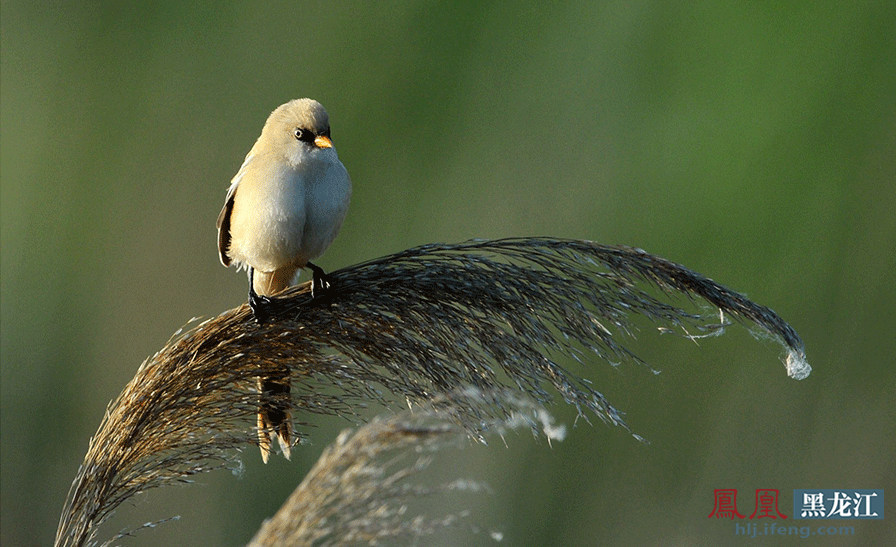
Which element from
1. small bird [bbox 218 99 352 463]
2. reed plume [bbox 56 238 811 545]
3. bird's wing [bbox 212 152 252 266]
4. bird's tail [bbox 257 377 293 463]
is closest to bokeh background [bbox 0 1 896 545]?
bird's wing [bbox 212 152 252 266]

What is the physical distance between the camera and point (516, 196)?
13.5 ft

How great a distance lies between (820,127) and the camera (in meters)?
3.86

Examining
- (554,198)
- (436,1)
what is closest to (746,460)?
(554,198)

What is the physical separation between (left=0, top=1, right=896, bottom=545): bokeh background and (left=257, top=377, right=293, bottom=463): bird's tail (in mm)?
1672

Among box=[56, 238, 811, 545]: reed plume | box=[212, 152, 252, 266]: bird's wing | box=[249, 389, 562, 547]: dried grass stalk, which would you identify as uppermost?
box=[212, 152, 252, 266]: bird's wing

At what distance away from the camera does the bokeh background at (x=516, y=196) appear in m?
3.65

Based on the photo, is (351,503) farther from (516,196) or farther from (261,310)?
(516,196)

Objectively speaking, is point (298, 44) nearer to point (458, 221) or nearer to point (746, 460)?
point (458, 221)

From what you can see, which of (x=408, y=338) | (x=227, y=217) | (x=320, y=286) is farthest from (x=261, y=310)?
(x=227, y=217)

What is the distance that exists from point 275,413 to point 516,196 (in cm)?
234

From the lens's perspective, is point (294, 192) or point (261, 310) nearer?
point (261, 310)

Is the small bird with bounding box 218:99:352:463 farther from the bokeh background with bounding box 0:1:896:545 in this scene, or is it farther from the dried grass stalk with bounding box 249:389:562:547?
the bokeh background with bounding box 0:1:896:545

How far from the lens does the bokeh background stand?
12.0 ft

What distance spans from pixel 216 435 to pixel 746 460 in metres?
2.56
